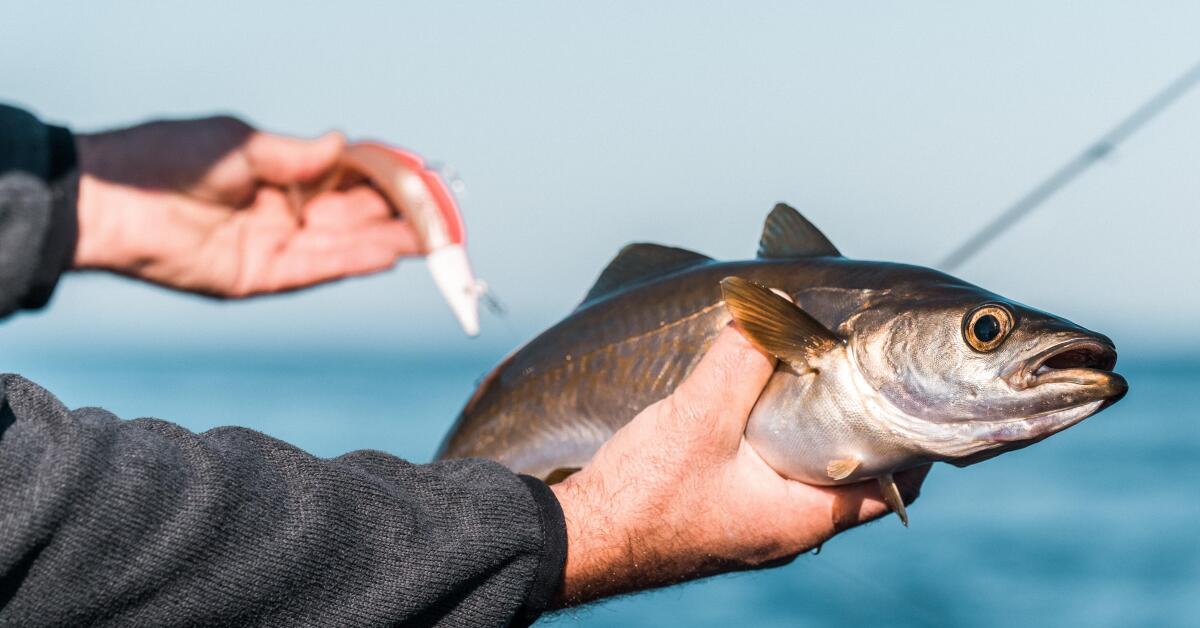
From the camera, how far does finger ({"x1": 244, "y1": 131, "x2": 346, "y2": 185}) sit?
286cm

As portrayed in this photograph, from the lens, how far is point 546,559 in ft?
10.1

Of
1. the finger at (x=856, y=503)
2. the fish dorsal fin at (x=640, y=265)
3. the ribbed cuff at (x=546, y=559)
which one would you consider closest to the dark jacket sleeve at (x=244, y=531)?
the ribbed cuff at (x=546, y=559)

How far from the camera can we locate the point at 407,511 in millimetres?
2895

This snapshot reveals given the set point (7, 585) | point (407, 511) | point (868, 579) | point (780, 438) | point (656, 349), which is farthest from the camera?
point (868, 579)

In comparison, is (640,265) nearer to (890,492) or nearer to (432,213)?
(890,492)

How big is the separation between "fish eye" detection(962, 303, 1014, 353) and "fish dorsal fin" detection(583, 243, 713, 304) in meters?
0.92

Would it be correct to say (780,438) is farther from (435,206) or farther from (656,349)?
(435,206)

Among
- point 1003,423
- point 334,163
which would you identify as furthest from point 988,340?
point 334,163

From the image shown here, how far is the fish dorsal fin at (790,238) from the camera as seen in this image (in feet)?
12.1

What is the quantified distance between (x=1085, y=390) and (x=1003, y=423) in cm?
20

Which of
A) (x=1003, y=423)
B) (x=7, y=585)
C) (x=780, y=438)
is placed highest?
(x=1003, y=423)

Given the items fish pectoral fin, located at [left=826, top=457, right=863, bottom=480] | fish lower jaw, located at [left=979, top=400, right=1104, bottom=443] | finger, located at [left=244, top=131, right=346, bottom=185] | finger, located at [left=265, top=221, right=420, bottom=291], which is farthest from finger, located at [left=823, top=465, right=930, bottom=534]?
finger, located at [left=244, top=131, right=346, bottom=185]

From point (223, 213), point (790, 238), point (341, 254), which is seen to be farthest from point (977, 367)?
point (223, 213)

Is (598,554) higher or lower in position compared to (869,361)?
lower
